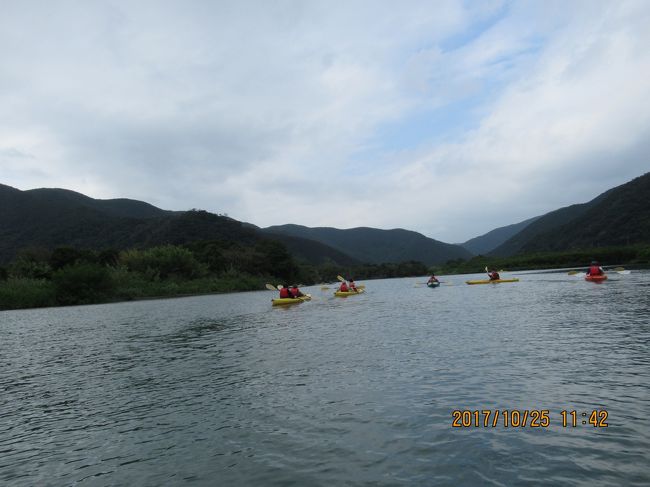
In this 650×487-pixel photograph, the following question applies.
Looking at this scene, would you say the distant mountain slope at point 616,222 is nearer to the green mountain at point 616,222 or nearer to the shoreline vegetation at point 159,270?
the green mountain at point 616,222

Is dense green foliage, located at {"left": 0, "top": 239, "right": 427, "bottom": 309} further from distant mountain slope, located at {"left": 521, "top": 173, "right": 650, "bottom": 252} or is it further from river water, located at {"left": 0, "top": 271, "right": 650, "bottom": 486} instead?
distant mountain slope, located at {"left": 521, "top": 173, "right": 650, "bottom": 252}

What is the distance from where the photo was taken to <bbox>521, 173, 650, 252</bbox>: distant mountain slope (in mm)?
124438

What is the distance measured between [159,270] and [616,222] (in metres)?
130

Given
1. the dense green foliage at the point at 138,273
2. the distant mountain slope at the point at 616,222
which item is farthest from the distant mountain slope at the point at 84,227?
the distant mountain slope at the point at 616,222

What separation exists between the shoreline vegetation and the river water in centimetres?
4743

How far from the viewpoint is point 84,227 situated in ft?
476

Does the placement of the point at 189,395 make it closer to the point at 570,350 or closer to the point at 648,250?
the point at 570,350

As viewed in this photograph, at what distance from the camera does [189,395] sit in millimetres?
12781

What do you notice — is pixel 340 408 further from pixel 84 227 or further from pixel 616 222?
pixel 84 227

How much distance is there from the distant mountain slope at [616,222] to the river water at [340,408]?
121 meters

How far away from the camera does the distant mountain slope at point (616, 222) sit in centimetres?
12444

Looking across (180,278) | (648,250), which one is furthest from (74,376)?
(648,250)
